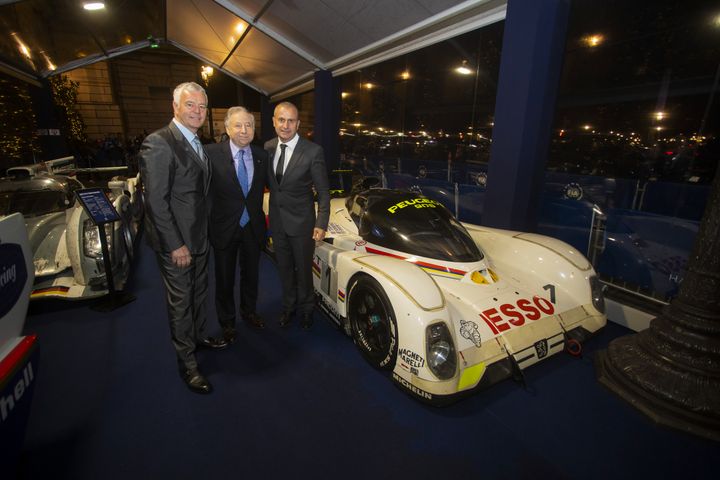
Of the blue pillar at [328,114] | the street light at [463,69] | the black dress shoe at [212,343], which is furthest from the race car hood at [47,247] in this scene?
the street light at [463,69]

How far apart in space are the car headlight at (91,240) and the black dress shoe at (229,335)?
1.56 meters

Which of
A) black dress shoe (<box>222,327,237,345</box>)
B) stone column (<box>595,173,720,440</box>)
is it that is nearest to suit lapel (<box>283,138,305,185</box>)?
black dress shoe (<box>222,327,237,345</box>)

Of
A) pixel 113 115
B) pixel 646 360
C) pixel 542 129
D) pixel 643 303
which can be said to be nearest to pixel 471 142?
pixel 542 129

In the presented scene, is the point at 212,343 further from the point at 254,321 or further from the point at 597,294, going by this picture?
the point at 597,294

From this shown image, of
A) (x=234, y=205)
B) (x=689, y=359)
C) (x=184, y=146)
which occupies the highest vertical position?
(x=184, y=146)

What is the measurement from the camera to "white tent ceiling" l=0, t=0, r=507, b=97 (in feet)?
15.7

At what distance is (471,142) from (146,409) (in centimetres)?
1284

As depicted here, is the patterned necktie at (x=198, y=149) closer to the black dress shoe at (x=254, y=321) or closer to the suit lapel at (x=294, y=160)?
the suit lapel at (x=294, y=160)

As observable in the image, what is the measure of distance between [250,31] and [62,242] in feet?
20.9

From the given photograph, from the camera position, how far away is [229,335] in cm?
284

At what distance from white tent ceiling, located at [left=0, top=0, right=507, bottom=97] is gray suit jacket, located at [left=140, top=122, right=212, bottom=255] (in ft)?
11.6

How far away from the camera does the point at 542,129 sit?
3.58 m

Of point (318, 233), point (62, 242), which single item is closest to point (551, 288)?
point (318, 233)

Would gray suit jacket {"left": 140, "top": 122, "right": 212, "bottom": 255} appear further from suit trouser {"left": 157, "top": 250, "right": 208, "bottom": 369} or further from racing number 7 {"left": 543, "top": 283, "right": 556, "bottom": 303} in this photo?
racing number 7 {"left": 543, "top": 283, "right": 556, "bottom": 303}
